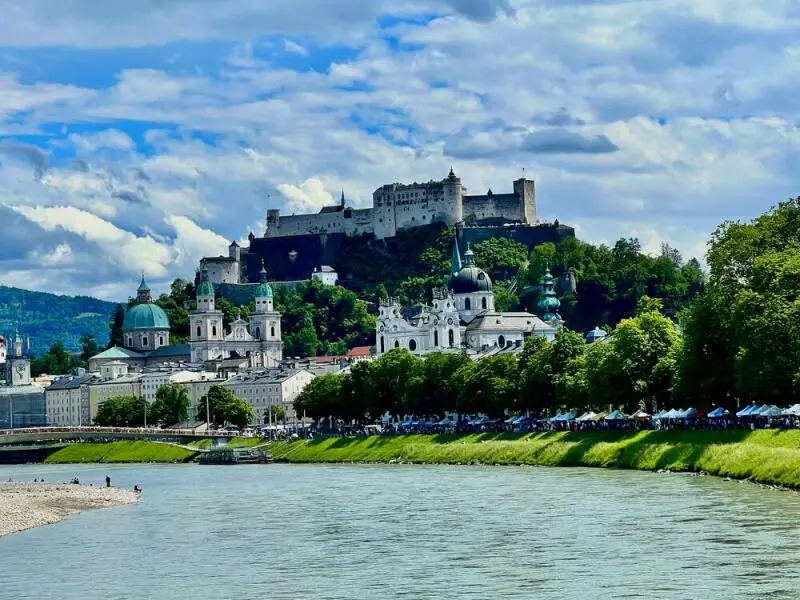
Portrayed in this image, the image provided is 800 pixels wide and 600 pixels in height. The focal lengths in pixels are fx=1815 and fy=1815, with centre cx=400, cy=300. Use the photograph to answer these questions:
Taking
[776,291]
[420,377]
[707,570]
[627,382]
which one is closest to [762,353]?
[776,291]

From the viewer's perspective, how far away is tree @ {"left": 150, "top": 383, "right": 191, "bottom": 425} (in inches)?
7052

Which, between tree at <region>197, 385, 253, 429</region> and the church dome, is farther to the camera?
the church dome

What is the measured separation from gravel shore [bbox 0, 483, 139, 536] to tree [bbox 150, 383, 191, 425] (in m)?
83.4

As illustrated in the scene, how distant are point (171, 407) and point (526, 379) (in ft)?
257

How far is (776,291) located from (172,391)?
117 metres

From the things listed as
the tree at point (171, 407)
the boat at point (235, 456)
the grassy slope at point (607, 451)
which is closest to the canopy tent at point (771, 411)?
the grassy slope at point (607, 451)

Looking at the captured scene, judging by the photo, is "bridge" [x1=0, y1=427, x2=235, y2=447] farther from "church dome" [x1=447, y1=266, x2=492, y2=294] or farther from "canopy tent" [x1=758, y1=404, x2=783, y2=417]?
"canopy tent" [x1=758, y1=404, x2=783, y2=417]

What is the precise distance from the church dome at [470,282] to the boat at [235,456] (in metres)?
72.9

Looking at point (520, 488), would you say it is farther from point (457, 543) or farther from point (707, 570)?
point (707, 570)

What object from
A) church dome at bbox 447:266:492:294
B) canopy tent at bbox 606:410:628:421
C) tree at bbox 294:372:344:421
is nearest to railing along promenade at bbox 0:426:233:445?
tree at bbox 294:372:344:421

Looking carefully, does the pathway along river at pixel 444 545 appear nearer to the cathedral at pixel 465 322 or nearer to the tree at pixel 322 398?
the tree at pixel 322 398

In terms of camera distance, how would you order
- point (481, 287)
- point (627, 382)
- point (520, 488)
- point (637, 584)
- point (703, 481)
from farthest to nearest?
point (481, 287) < point (627, 382) < point (520, 488) < point (703, 481) < point (637, 584)

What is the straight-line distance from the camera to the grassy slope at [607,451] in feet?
210

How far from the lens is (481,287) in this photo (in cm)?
19600
